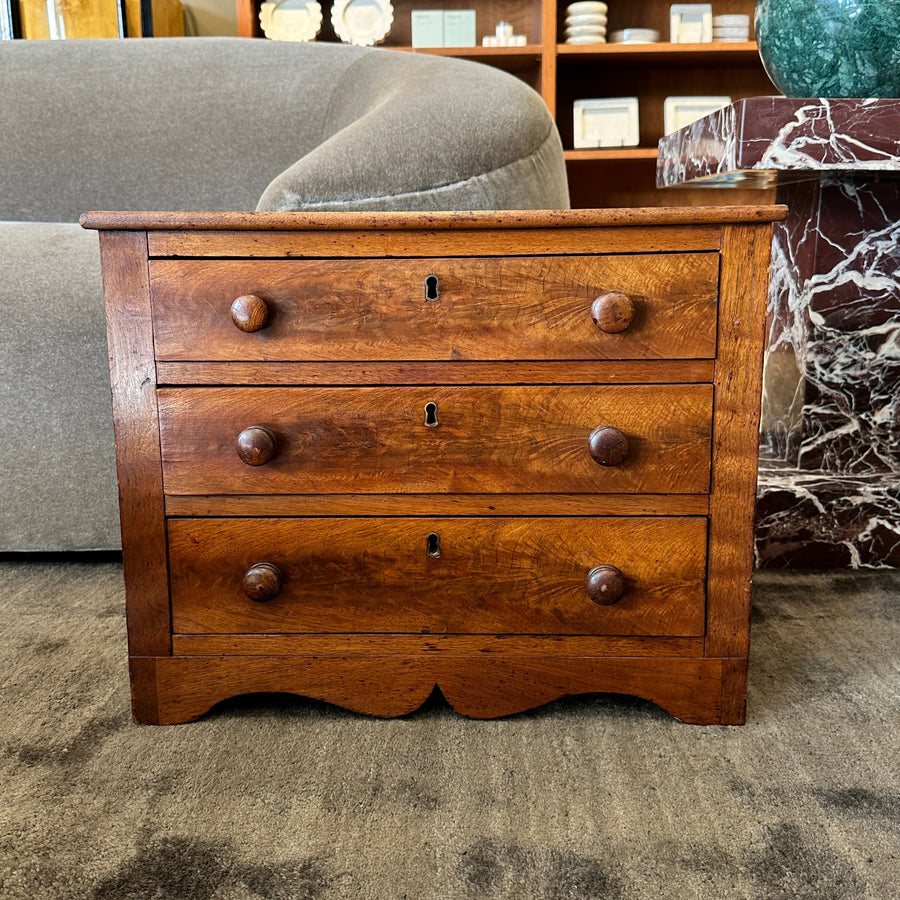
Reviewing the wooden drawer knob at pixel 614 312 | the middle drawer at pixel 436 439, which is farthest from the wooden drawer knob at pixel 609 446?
the wooden drawer knob at pixel 614 312

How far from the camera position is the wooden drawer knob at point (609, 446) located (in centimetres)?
85

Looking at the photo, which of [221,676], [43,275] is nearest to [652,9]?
[43,275]

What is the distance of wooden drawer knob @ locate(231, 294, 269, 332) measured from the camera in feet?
2.71

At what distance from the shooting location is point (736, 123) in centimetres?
126

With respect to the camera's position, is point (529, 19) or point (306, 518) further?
point (529, 19)

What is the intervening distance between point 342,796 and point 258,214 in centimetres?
56

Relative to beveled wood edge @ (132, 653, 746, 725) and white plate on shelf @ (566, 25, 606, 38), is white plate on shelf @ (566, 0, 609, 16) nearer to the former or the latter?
white plate on shelf @ (566, 25, 606, 38)

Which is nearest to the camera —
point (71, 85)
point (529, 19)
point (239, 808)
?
point (239, 808)

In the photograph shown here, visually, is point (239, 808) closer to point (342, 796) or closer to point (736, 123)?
point (342, 796)

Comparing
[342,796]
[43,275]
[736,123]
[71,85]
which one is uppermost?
[71,85]

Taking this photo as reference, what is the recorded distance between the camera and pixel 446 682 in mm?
911

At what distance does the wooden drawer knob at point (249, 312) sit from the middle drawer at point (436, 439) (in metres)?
0.07

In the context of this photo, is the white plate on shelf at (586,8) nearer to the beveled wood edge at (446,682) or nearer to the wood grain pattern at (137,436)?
the wood grain pattern at (137,436)

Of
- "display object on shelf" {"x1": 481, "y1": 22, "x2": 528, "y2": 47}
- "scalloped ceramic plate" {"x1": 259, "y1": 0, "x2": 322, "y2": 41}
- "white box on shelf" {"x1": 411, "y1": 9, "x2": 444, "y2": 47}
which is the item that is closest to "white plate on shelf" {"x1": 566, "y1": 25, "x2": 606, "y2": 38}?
"display object on shelf" {"x1": 481, "y1": 22, "x2": 528, "y2": 47}
